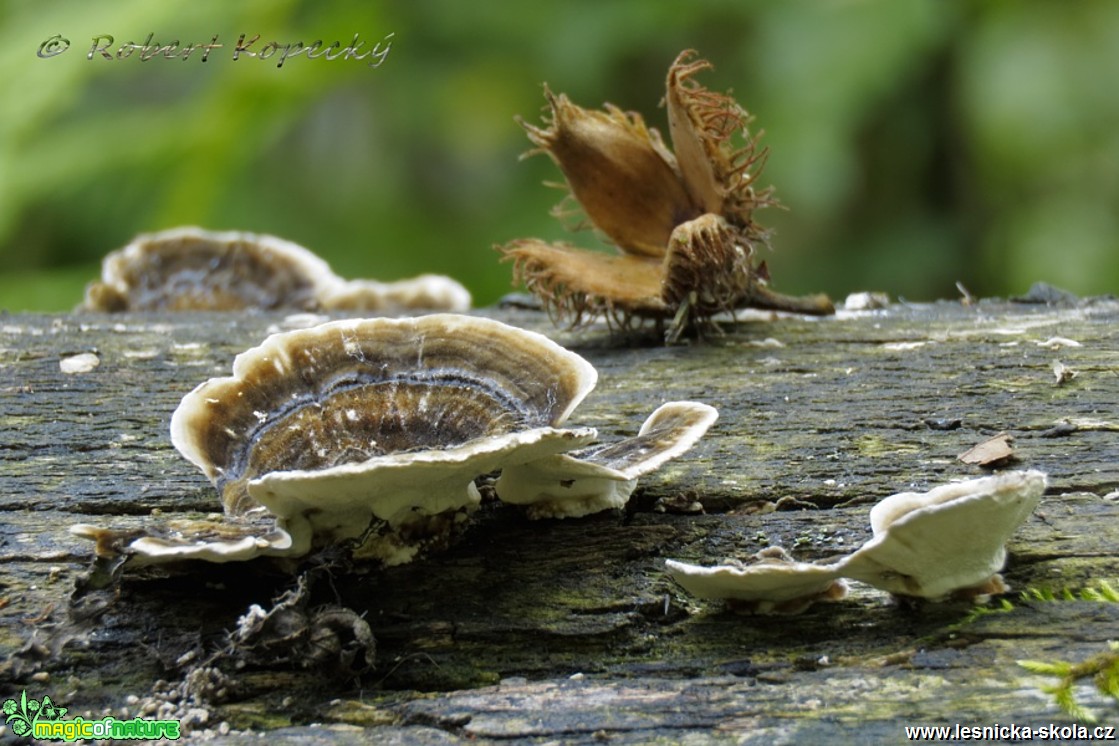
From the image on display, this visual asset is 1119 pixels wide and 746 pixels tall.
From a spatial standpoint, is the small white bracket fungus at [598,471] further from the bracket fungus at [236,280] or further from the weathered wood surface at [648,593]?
the bracket fungus at [236,280]

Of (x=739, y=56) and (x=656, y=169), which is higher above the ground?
(x=739, y=56)

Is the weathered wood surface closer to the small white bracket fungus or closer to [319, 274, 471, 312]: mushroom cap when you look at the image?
the small white bracket fungus

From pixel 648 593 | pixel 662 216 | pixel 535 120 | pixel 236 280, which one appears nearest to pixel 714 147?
pixel 662 216

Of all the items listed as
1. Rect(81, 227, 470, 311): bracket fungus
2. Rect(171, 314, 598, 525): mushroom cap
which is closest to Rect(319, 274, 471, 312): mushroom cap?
Rect(81, 227, 470, 311): bracket fungus

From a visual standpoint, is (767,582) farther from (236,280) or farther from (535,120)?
(535,120)

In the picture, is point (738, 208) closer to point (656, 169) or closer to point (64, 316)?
point (656, 169)

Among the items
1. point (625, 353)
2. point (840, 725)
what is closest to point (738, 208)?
point (625, 353)
